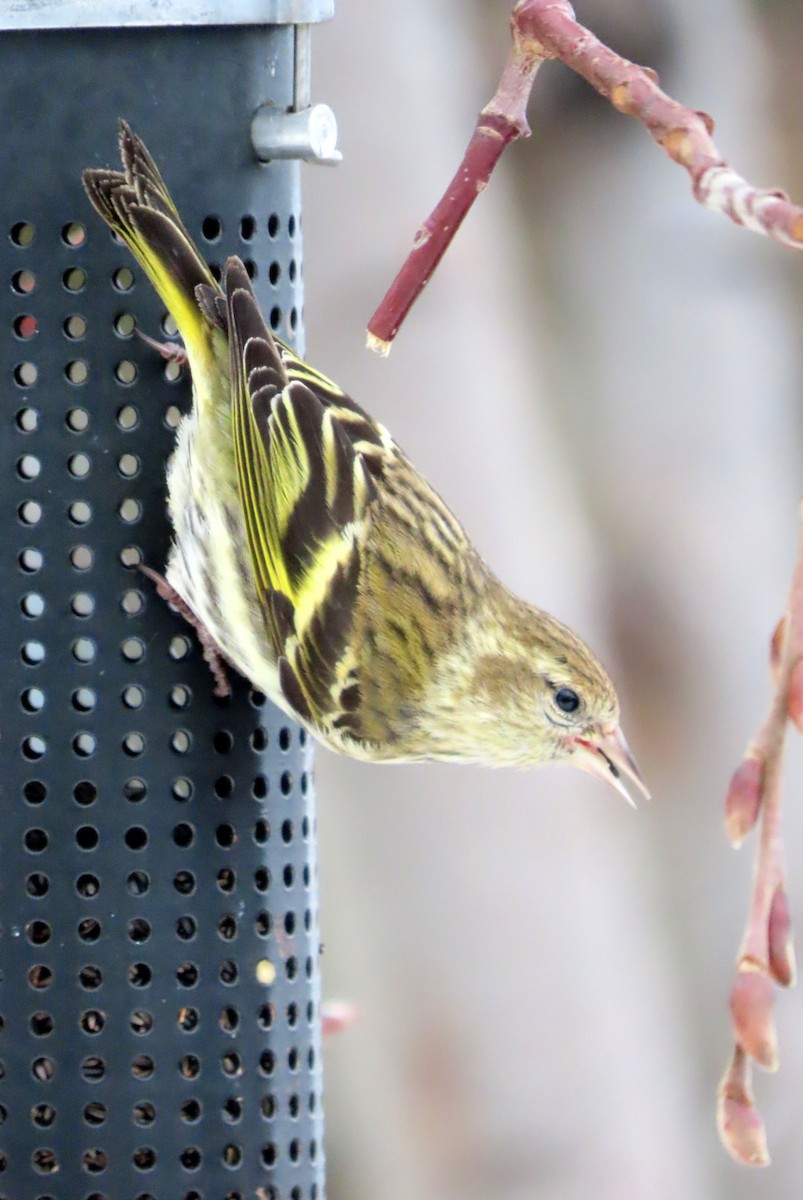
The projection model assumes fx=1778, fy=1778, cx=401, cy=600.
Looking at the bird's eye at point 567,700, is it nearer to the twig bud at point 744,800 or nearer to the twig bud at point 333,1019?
the twig bud at point 333,1019

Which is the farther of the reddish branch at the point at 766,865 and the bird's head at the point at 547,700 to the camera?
the bird's head at the point at 547,700

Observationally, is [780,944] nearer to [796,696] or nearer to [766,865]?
[766,865]

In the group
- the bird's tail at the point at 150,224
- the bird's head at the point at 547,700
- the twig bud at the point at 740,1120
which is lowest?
the twig bud at the point at 740,1120

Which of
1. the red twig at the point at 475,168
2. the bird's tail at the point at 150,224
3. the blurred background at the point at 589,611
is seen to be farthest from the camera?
the blurred background at the point at 589,611

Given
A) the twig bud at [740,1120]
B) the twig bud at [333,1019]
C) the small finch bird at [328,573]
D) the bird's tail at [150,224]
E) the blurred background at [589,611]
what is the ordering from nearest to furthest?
the twig bud at [740,1120] → the bird's tail at [150,224] → the small finch bird at [328,573] → the twig bud at [333,1019] → the blurred background at [589,611]

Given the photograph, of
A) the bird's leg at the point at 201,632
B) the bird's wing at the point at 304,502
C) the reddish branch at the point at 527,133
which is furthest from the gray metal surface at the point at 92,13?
the bird's leg at the point at 201,632

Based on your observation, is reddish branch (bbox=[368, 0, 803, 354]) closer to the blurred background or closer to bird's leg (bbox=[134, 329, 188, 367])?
bird's leg (bbox=[134, 329, 188, 367])

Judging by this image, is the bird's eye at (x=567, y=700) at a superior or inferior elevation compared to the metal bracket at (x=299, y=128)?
inferior
